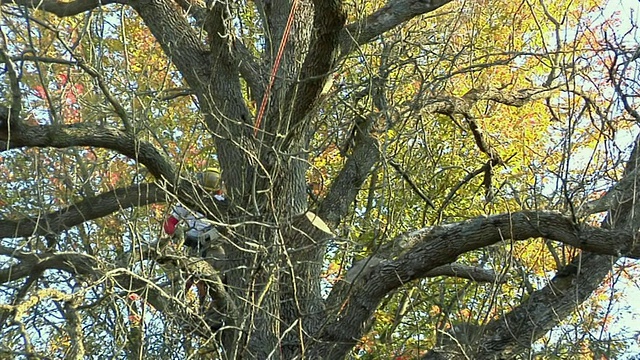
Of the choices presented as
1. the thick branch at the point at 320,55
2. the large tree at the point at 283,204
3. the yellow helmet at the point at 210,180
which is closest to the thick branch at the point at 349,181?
the large tree at the point at 283,204

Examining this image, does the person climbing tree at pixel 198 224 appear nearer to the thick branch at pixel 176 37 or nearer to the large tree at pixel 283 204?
the large tree at pixel 283 204

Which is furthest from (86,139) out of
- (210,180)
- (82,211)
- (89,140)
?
(210,180)

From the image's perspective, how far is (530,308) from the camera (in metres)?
6.42

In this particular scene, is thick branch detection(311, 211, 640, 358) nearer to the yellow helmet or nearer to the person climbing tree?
the person climbing tree

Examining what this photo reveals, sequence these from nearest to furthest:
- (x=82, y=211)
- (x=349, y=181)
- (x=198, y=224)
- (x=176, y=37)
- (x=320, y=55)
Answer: (x=320, y=55)
(x=198, y=224)
(x=82, y=211)
(x=176, y=37)
(x=349, y=181)

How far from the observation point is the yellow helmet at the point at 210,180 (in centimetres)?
758

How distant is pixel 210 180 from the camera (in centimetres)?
766

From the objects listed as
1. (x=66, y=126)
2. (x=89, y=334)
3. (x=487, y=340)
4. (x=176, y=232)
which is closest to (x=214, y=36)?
(x=66, y=126)

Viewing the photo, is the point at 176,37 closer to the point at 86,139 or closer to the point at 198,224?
the point at 86,139

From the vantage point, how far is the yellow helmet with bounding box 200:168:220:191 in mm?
7579

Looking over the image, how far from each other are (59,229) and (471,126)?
3963 mm

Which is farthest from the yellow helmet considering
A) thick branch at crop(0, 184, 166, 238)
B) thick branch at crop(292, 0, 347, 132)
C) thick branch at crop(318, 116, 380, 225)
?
thick branch at crop(292, 0, 347, 132)

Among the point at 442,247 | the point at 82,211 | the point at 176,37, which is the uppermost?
the point at 176,37

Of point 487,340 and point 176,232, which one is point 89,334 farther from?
point 487,340
